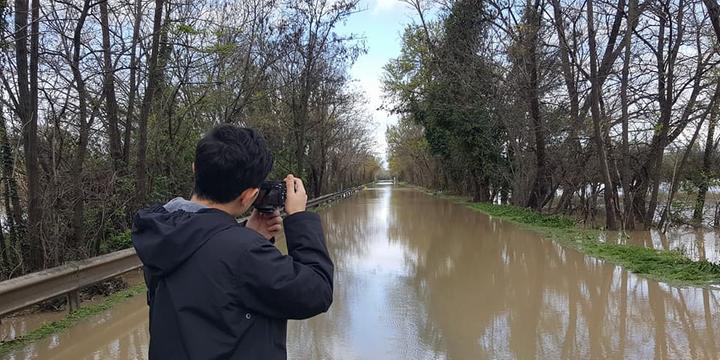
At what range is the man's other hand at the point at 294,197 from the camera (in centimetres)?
205

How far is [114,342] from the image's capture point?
5.57 metres

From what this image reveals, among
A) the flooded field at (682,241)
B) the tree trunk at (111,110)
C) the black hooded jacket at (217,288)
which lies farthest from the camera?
the flooded field at (682,241)

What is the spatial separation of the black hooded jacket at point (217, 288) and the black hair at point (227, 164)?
118 mm

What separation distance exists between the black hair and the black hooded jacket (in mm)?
118

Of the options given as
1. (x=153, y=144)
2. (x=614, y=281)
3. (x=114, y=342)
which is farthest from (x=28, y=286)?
(x=153, y=144)

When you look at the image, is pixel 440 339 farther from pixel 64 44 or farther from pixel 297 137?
pixel 297 137

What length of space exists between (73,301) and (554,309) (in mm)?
5921

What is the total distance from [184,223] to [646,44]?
60.8ft

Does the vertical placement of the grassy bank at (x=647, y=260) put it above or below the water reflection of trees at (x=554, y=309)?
above

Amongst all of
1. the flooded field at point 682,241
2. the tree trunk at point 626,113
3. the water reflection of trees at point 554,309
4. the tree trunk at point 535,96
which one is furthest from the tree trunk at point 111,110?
the tree trunk at point 626,113

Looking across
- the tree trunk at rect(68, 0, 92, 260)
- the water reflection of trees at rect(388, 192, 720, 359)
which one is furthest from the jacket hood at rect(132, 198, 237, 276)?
the tree trunk at rect(68, 0, 92, 260)

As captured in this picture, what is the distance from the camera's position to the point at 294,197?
2.09 meters

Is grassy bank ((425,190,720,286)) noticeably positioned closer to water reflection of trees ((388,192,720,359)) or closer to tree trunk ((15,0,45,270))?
water reflection of trees ((388,192,720,359))

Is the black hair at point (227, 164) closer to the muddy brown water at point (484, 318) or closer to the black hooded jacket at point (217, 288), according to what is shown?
the black hooded jacket at point (217, 288)
